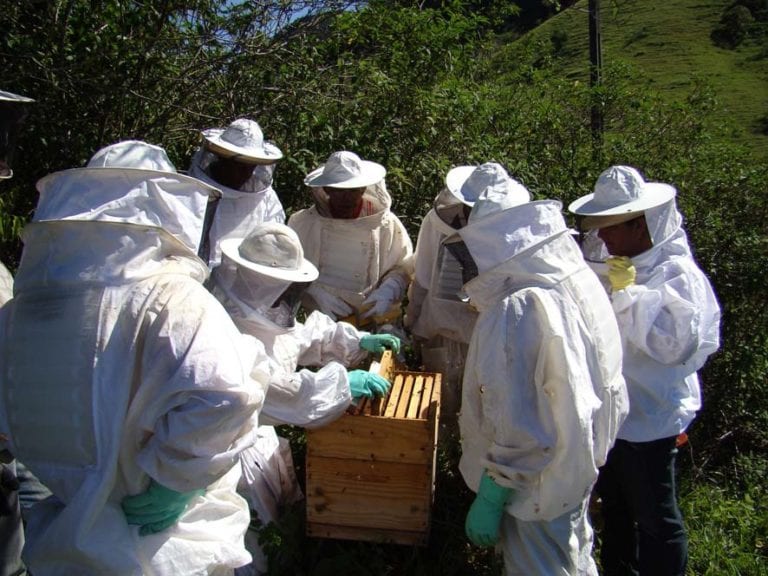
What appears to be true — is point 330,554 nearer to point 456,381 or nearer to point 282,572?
point 282,572

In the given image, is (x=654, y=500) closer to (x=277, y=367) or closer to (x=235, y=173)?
(x=277, y=367)

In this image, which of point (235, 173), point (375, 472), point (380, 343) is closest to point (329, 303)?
point (380, 343)

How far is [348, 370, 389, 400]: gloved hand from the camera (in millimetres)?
2791

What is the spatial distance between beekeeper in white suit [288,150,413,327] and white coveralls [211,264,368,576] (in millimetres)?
657

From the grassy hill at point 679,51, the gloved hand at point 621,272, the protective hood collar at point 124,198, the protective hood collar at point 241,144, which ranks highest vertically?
the protective hood collar at point 124,198

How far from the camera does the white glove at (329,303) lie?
163 inches

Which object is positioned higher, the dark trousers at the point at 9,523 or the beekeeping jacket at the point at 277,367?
the beekeeping jacket at the point at 277,367

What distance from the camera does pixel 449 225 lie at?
377 cm

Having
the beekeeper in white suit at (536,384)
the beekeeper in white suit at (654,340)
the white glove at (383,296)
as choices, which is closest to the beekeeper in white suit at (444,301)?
the white glove at (383,296)

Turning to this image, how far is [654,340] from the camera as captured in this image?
2850 millimetres

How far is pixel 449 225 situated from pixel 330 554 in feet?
6.14

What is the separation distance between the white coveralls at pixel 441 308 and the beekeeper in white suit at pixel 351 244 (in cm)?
20

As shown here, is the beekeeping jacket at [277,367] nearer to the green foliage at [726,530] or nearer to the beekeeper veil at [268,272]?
the beekeeper veil at [268,272]

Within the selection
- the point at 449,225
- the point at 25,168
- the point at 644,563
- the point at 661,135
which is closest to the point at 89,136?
the point at 25,168
